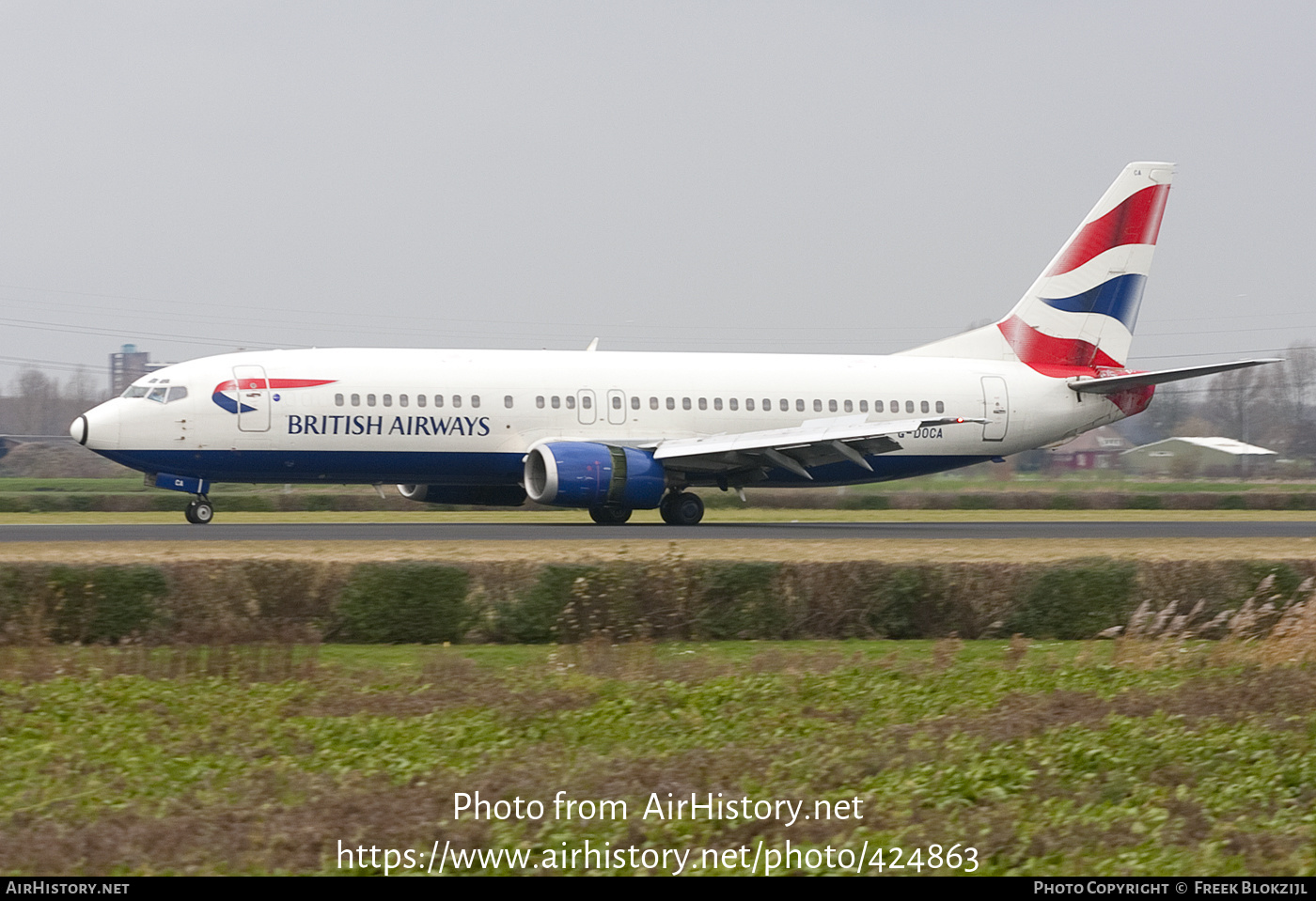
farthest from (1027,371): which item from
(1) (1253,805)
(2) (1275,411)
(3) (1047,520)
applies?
(2) (1275,411)

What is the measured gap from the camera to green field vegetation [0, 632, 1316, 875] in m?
8.61

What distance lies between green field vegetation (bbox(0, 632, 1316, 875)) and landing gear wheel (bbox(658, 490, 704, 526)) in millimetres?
19633

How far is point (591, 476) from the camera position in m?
32.5

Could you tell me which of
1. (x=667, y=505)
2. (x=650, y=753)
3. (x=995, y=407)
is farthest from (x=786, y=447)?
(x=650, y=753)

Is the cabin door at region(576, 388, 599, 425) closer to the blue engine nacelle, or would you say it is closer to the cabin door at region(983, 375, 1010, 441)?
the blue engine nacelle

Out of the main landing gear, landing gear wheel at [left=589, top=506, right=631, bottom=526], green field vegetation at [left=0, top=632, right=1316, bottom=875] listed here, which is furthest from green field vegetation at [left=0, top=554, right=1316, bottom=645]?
the main landing gear

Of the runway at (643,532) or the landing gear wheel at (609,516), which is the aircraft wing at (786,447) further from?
the landing gear wheel at (609,516)

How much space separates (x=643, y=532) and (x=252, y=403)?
920 centimetres

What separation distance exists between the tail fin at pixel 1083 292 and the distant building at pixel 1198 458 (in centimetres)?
2428

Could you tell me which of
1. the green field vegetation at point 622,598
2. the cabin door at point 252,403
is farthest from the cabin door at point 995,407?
the green field vegetation at point 622,598

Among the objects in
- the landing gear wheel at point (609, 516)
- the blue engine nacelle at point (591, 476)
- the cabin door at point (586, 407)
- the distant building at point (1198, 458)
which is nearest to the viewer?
the blue engine nacelle at point (591, 476)

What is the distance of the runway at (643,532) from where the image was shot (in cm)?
2666

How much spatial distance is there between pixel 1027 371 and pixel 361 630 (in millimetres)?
27065

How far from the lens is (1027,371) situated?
1564 inches
